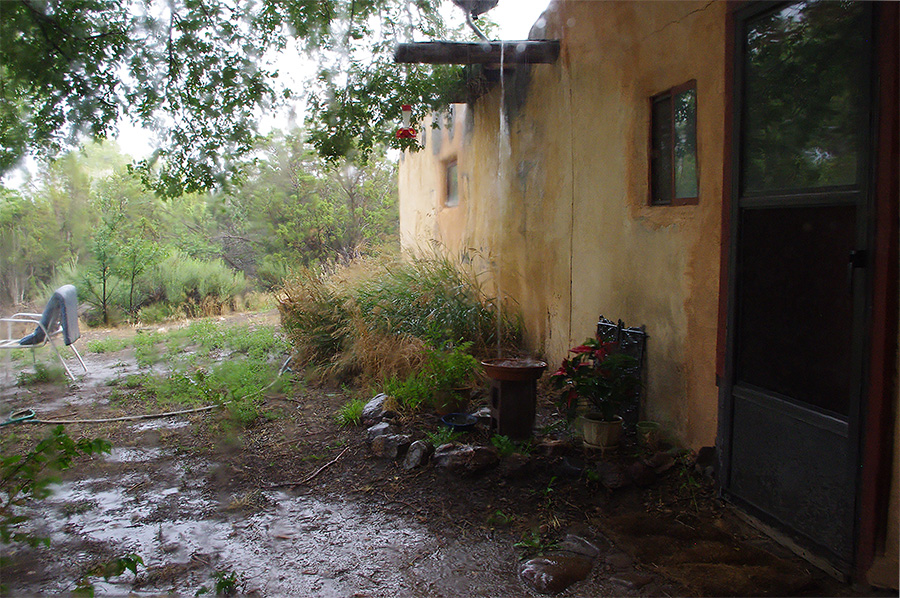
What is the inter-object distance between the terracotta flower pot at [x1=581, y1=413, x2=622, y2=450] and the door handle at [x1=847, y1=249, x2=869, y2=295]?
1.67 m

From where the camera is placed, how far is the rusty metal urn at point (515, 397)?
391 cm

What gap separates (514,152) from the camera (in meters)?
6.11

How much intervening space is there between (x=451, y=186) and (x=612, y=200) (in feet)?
15.4

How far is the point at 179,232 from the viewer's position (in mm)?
16922

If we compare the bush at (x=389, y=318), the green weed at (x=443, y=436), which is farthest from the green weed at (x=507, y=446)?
the bush at (x=389, y=318)

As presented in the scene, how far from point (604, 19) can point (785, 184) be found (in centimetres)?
230

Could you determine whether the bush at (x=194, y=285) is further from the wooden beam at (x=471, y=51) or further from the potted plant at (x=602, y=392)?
the potted plant at (x=602, y=392)

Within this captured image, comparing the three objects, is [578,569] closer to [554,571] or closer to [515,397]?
[554,571]

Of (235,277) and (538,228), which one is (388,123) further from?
(235,277)

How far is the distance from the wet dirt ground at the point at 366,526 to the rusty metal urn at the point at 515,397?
0.23 m

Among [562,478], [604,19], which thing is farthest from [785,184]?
[604,19]

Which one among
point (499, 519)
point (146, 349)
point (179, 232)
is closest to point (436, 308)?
point (499, 519)

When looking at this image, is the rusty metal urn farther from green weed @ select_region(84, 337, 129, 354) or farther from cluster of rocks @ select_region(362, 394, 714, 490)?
green weed @ select_region(84, 337, 129, 354)

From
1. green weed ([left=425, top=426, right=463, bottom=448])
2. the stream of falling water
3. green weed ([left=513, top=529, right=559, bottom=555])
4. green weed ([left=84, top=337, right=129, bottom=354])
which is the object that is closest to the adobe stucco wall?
the stream of falling water
